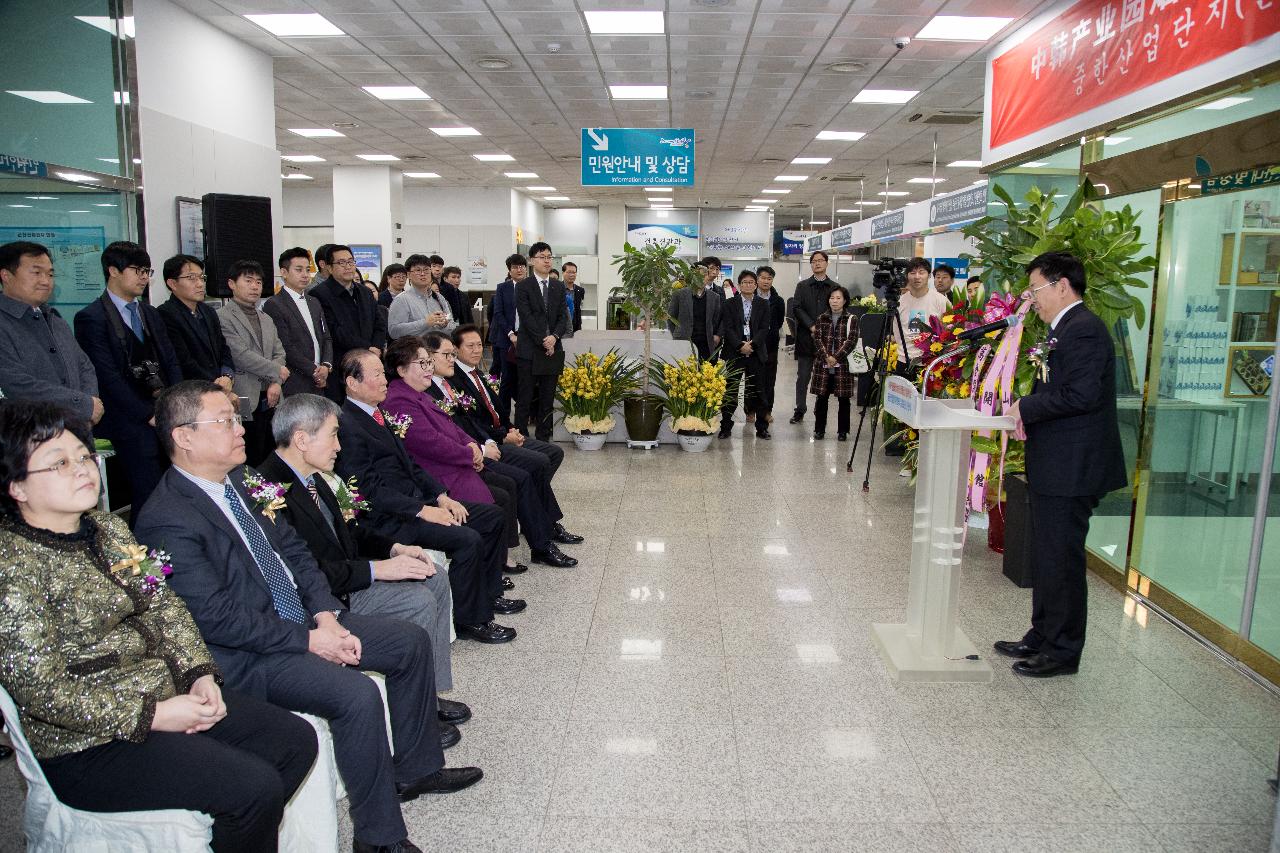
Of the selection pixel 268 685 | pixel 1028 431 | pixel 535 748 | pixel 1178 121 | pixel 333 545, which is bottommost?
pixel 535 748

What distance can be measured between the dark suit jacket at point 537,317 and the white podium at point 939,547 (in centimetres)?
441

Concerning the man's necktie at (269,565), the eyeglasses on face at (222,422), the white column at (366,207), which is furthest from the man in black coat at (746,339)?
the white column at (366,207)

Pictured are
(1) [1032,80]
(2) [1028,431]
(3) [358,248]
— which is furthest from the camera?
(3) [358,248]

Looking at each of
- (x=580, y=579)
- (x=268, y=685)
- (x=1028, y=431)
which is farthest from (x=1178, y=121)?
(x=268, y=685)

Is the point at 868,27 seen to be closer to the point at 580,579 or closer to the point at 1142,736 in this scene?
the point at 580,579

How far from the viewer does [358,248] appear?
1423 centimetres

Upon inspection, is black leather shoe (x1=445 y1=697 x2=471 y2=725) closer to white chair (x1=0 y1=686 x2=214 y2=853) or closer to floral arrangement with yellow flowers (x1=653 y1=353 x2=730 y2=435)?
white chair (x1=0 y1=686 x2=214 y2=853)

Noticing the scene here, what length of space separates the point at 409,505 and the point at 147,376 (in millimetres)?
1789

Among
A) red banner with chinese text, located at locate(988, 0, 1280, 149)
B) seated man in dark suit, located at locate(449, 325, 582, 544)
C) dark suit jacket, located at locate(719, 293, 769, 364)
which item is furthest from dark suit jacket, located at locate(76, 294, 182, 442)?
dark suit jacket, located at locate(719, 293, 769, 364)

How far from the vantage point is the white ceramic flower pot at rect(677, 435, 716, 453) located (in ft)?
24.8

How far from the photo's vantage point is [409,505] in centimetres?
332

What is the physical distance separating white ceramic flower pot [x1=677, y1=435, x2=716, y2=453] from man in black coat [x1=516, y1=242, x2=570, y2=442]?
119cm

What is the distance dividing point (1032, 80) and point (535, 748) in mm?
5494

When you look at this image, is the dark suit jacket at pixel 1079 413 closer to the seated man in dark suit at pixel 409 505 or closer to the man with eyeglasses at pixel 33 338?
the seated man in dark suit at pixel 409 505
